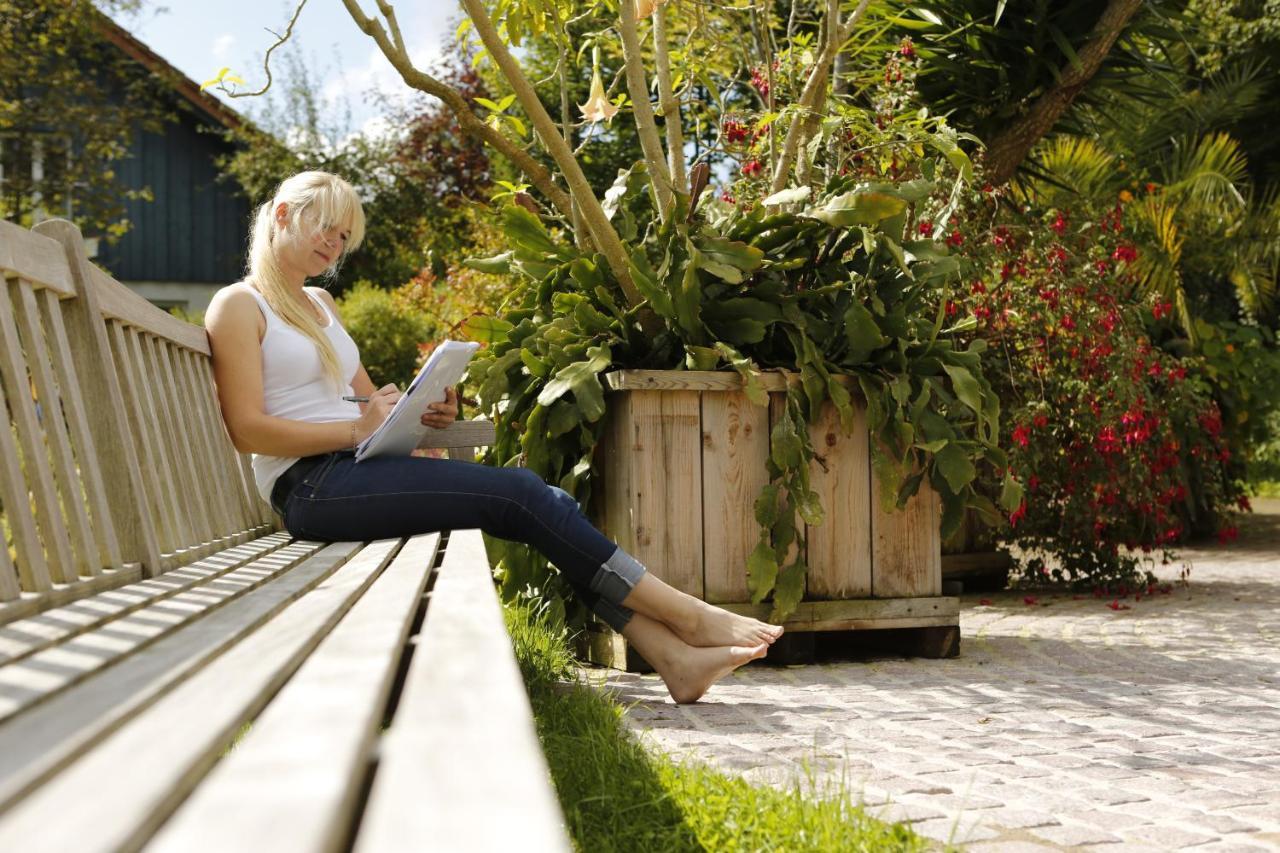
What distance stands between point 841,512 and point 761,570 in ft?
1.46

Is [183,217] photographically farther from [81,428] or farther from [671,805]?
[671,805]

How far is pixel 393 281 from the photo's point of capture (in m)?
19.1

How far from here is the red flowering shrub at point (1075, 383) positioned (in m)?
6.11

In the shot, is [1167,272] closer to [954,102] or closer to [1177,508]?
[1177,508]

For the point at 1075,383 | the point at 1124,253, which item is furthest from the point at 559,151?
the point at 1124,253

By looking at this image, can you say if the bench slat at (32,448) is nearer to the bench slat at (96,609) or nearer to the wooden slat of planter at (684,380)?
the bench slat at (96,609)

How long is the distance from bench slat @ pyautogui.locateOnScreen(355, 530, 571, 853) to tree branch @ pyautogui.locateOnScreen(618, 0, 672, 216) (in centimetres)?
331

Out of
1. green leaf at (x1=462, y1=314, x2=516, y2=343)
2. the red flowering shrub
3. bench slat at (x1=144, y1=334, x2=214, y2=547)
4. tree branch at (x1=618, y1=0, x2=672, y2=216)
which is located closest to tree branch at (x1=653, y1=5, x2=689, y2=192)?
tree branch at (x1=618, y1=0, x2=672, y2=216)

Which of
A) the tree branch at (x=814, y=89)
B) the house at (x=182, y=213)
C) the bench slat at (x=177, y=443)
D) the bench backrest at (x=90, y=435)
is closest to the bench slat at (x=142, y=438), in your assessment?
the bench backrest at (x=90, y=435)

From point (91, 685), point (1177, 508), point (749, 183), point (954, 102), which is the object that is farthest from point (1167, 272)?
point (91, 685)

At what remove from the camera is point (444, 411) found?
3.69 meters

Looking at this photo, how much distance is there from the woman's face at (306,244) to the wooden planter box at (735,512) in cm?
102

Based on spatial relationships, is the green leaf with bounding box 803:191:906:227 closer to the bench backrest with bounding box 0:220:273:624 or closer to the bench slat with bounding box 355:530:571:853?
the bench backrest with bounding box 0:220:273:624

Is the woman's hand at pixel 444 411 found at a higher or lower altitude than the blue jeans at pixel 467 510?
higher
